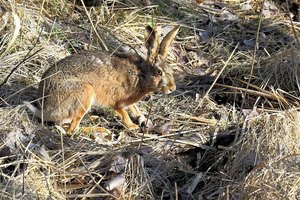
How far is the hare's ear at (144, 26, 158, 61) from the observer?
5367 mm

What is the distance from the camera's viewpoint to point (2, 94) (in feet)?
18.7

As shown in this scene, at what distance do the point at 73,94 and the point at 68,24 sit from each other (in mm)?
1721

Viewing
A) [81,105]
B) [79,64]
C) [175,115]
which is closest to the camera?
[81,105]

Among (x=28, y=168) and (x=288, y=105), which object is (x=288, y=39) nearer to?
(x=288, y=105)

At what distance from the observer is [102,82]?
561 cm

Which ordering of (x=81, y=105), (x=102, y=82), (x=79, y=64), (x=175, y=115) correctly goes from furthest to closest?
(x=175, y=115)
(x=102, y=82)
(x=79, y=64)
(x=81, y=105)

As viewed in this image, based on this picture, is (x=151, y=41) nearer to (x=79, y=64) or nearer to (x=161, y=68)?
(x=161, y=68)

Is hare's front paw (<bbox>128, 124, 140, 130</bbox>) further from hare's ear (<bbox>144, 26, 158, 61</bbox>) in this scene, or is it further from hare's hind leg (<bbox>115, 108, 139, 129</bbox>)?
hare's ear (<bbox>144, 26, 158, 61</bbox>)

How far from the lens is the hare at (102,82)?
538cm

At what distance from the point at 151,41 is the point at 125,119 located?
0.69 meters

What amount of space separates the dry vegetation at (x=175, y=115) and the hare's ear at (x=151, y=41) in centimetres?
25

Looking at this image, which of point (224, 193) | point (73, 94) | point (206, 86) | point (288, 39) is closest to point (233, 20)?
point (288, 39)

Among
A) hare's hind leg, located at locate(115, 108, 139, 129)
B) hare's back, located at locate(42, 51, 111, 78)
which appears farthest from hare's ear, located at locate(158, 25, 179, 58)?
hare's hind leg, located at locate(115, 108, 139, 129)

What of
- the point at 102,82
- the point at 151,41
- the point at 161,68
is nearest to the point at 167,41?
the point at 151,41
